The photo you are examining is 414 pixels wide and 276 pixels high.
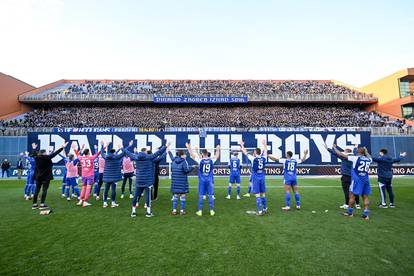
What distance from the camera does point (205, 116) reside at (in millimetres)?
36000

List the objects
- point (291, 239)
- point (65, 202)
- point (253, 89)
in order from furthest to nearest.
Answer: point (253, 89) < point (65, 202) < point (291, 239)

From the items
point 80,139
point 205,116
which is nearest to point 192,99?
point 205,116

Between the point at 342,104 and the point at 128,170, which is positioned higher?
the point at 342,104

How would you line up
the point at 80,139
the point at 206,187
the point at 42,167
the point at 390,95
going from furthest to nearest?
the point at 390,95
the point at 80,139
the point at 42,167
the point at 206,187

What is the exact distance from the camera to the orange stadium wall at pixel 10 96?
1335 inches

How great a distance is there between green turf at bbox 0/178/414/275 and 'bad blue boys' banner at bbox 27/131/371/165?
1417 cm

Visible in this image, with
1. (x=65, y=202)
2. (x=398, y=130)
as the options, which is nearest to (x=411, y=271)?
(x=65, y=202)

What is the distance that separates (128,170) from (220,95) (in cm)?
2967

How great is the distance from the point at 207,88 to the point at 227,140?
21523 millimetres

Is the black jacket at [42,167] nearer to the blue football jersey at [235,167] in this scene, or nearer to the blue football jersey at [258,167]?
the blue football jersey at [258,167]

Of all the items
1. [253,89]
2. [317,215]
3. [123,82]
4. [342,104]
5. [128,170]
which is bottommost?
[317,215]

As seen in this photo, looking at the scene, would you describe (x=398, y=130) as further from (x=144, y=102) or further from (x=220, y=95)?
(x=144, y=102)

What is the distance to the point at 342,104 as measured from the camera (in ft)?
133

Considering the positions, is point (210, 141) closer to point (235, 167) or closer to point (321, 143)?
Result: point (321, 143)
